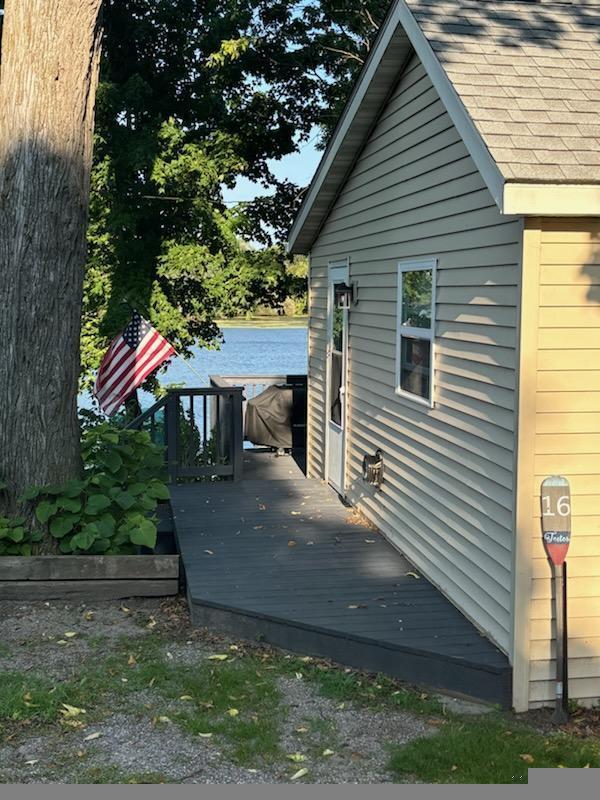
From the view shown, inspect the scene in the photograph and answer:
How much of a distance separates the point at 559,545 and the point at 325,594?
208 cm

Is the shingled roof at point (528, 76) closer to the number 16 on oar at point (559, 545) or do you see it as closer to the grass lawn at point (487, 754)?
the number 16 on oar at point (559, 545)

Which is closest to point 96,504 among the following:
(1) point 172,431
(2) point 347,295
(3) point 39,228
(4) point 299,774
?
(3) point 39,228

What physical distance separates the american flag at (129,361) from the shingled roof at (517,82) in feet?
13.7

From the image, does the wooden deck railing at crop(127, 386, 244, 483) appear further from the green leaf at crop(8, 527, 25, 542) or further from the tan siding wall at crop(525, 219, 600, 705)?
the tan siding wall at crop(525, 219, 600, 705)

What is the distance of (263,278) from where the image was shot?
17.5m

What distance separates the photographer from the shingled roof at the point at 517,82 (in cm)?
474

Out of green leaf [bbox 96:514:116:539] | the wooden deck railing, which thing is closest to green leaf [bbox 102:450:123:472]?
green leaf [bbox 96:514:116:539]

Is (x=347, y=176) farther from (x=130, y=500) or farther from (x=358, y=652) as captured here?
(x=358, y=652)

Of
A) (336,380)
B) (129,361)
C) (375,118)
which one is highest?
(375,118)

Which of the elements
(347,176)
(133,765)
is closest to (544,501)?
(133,765)

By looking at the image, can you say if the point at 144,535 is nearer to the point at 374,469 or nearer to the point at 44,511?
the point at 44,511

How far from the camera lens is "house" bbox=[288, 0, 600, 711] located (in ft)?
16.5

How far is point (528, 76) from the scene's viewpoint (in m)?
5.66

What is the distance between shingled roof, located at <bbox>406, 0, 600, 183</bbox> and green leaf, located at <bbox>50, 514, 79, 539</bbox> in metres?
4.16
